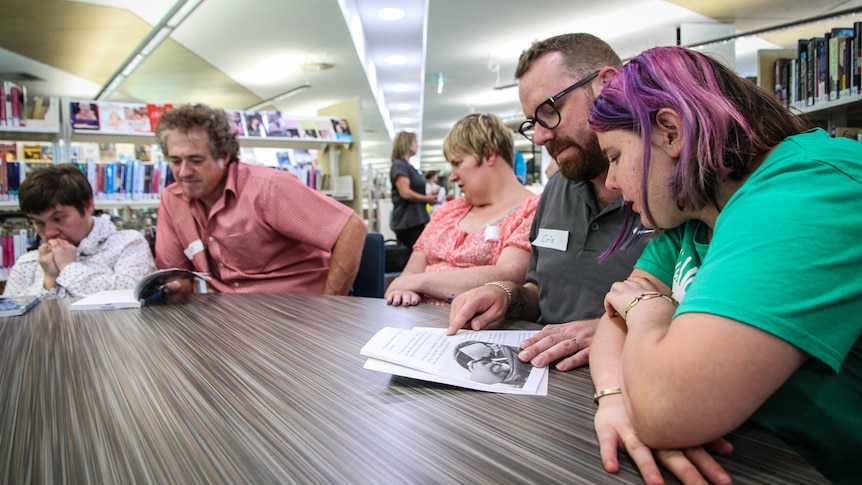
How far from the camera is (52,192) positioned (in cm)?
182

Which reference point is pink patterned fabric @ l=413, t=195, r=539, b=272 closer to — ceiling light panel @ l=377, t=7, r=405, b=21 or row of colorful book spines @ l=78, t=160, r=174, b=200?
row of colorful book spines @ l=78, t=160, r=174, b=200

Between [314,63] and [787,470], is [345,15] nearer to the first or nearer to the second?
[314,63]

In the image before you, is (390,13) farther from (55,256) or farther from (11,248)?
(55,256)

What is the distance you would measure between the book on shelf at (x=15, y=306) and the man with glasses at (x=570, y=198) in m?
1.31

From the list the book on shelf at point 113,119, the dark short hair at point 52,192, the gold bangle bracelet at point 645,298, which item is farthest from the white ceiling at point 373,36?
the gold bangle bracelet at point 645,298

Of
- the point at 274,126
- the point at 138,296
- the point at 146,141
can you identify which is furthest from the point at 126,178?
the point at 138,296

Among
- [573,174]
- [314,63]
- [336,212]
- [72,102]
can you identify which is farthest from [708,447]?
[314,63]

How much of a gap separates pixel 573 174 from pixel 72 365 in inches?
48.0

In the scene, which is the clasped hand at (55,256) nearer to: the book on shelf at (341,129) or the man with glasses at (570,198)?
the man with glasses at (570,198)

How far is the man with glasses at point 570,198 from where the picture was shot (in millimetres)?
1258

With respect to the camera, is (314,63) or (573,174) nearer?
(573,174)

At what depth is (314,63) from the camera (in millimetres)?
6523

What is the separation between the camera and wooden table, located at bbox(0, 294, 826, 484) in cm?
49

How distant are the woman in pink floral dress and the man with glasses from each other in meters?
0.18
